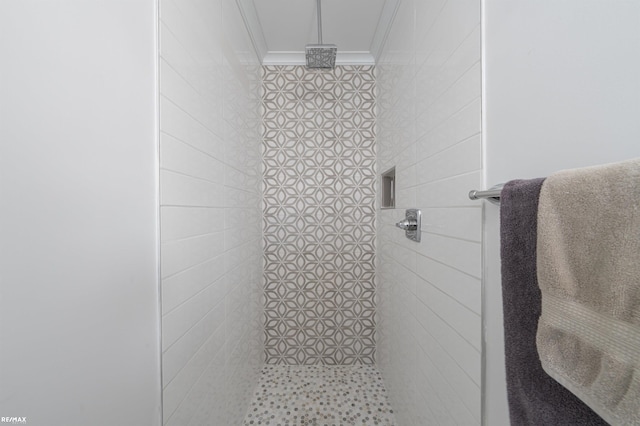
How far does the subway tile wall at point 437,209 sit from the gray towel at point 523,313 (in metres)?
0.21

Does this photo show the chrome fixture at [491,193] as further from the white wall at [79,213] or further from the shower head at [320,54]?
the shower head at [320,54]

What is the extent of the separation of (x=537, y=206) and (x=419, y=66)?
0.86 meters

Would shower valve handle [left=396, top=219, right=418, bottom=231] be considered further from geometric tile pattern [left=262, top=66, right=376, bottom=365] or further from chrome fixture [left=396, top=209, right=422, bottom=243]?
geometric tile pattern [left=262, top=66, right=376, bottom=365]

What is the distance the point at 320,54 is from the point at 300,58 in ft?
1.48

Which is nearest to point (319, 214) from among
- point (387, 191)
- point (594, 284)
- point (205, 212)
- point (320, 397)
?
point (387, 191)

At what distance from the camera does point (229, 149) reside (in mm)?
1246

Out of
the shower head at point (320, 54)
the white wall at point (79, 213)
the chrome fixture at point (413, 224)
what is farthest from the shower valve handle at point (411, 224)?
the shower head at point (320, 54)

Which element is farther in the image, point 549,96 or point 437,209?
point 437,209

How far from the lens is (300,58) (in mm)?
1922

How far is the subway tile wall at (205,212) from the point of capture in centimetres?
76

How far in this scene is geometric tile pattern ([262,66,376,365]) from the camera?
194 centimetres

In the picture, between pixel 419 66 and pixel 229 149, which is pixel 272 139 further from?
pixel 419 66

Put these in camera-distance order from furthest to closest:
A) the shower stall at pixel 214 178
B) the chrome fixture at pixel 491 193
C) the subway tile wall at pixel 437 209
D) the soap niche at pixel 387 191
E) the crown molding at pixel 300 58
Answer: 1. the crown molding at pixel 300 58
2. the soap niche at pixel 387 191
3. the subway tile wall at pixel 437 209
4. the chrome fixture at pixel 491 193
5. the shower stall at pixel 214 178

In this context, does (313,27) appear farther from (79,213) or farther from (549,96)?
(79,213)
